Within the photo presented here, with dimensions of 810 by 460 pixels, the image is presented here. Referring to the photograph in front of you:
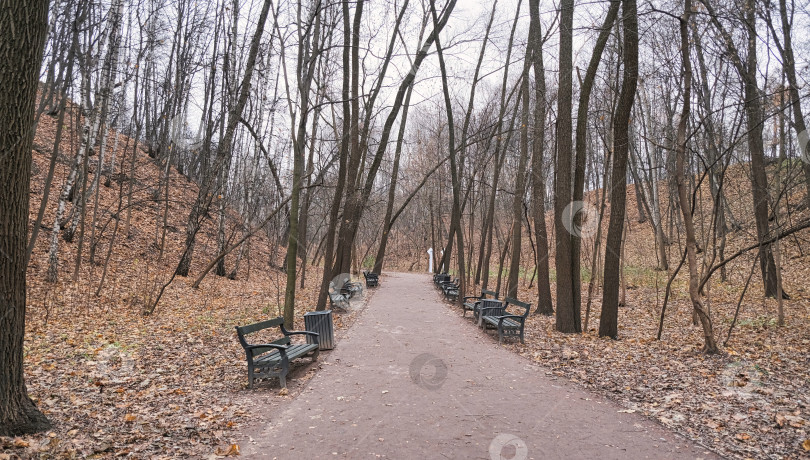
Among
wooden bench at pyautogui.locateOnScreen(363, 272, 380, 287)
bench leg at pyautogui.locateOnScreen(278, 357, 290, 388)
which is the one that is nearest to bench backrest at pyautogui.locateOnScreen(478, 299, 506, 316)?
bench leg at pyautogui.locateOnScreen(278, 357, 290, 388)

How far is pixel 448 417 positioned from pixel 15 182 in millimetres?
4541

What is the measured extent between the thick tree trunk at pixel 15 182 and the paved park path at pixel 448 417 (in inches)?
76.2

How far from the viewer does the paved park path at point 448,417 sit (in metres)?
4.09

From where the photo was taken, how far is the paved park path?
161 inches

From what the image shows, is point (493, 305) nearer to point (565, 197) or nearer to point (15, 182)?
point (565, 197)

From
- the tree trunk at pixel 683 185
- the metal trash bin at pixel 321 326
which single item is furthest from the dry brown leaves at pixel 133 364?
the tree trunk at pixel 683 185

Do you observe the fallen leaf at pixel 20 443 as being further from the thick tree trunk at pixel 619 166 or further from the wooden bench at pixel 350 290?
the wooden bench at pixel 350 290

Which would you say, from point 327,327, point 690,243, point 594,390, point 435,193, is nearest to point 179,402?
point 327,327

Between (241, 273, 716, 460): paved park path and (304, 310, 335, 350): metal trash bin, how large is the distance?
1.16 feet

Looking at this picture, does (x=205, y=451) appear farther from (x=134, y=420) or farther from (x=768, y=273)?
(x=768, y=273)

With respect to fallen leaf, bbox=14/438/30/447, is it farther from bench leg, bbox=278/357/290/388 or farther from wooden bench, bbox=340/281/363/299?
wooden bench, bbox=340/281/363/299

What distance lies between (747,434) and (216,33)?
15897 mm

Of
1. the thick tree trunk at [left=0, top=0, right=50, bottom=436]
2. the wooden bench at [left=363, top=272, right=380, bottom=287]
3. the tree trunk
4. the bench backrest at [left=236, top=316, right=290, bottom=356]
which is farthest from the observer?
the wooden bench at [left=363, top=272, right=380, bottom=287]

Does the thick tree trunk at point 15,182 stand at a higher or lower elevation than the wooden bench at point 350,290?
higher
